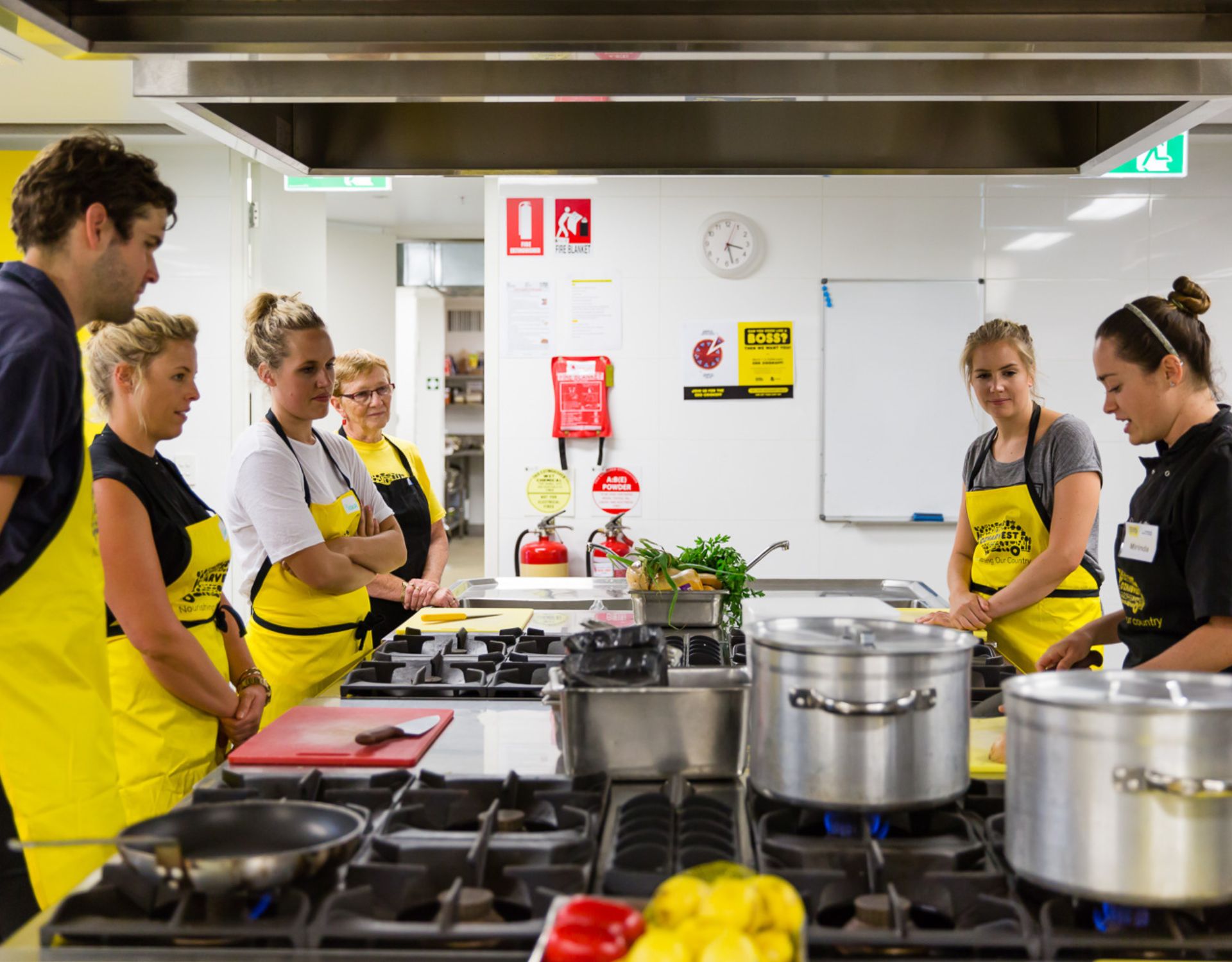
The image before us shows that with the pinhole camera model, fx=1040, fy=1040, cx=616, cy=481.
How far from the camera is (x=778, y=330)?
503cm

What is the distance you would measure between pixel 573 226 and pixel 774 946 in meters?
4.47

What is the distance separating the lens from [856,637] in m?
1.24

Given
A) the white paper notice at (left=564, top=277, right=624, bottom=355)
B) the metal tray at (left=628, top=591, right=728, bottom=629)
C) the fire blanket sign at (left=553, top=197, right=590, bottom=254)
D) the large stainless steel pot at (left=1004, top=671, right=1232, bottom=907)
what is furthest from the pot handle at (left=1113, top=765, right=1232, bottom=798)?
the fire blanket sign at (left=553, top=197, right=590, bottom=254)

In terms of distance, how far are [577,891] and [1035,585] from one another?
1.93m

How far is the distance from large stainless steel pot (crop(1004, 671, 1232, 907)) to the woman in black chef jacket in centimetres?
81

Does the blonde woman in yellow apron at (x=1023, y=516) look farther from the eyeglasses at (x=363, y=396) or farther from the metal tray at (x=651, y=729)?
the eyeglasses at (x=363, y=396)

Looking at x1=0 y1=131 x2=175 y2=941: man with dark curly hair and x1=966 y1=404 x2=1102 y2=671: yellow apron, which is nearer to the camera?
x1=0 y1=131 x2=175 y2=941: man with dark curly hair

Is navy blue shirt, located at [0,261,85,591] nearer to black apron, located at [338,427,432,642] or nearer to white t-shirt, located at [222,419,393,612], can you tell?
white t-shirt, located at [222,419,393,612]

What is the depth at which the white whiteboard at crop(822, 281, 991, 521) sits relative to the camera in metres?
4.99

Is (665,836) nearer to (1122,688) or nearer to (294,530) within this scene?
(1122,688)

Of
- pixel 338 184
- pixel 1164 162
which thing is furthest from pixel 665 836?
pixel 1164 162

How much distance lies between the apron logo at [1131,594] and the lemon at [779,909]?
1.36 meters

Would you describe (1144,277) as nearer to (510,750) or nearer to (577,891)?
(510,750)

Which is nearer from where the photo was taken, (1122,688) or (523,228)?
(1122,688)
